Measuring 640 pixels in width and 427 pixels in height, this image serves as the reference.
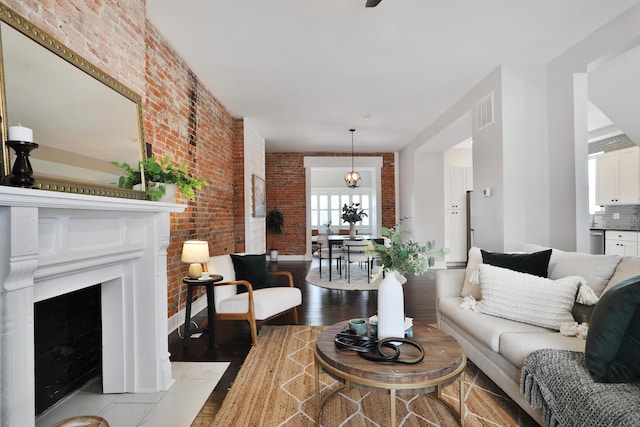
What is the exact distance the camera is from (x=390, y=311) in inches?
73.2

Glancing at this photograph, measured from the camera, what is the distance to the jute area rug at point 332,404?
189cm

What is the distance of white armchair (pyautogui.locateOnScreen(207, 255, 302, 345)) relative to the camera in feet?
10.0

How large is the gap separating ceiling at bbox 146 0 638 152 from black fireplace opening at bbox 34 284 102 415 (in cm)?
242

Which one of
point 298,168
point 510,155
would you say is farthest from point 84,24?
point 298,168

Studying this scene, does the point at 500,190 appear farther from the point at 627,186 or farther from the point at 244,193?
the point at 244,193

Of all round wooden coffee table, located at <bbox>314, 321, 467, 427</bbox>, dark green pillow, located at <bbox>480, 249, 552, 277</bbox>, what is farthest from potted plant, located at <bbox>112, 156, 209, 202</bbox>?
dark green pillow, located at <bbox>480, 249, 552, 277</bbox>

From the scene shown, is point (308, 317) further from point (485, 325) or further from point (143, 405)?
point (485, 325)

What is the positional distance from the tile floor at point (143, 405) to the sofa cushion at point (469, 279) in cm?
220

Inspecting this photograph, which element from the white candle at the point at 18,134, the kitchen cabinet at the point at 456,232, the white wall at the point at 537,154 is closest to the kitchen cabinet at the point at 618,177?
the kitchen cabinet at the point at 456,232

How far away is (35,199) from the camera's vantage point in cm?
129

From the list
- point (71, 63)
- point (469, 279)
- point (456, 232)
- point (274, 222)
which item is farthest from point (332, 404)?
point (274, 222)

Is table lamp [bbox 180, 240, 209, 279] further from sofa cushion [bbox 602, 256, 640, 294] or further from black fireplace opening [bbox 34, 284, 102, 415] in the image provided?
sofa cushion [bbox 602, 256, 640, 294]

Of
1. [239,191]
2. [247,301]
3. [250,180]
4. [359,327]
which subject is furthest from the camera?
[250,180]

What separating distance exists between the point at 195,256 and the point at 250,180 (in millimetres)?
3141
